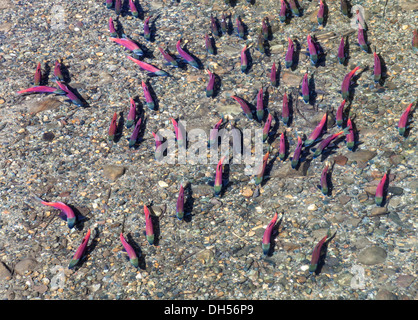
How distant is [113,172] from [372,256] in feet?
10.5

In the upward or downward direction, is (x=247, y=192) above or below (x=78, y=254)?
above

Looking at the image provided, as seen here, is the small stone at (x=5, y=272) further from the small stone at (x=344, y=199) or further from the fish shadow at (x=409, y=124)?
the fish shadow at (x=409, y=124)

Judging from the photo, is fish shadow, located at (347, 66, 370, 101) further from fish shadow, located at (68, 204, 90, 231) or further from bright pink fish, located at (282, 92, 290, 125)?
fish shadow, located at (68, 204, 90, 231)

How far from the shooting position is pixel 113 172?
5.61 metres

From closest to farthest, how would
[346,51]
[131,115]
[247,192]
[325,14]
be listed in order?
[247,192] → [131,115] → [346,51] → [325,14]

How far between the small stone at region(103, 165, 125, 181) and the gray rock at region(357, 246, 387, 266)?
117 inches

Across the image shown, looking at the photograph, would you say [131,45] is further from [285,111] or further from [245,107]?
[285,111]

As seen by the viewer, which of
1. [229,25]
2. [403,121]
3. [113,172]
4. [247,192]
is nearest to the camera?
[247,192]

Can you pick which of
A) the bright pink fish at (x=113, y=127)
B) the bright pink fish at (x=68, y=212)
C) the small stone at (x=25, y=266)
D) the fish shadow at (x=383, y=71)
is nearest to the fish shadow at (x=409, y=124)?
the fish shadow at (x=383, y=71)

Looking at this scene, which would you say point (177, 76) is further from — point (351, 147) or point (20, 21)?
point (20, 21)

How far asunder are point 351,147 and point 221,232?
1.97 metres

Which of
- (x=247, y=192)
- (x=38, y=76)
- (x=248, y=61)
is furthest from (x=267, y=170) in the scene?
(x=38, y=76)

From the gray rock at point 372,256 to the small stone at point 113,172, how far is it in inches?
117

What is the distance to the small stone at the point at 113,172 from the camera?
5.58m
